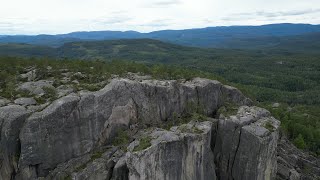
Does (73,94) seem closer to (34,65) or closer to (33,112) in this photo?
(33,112)

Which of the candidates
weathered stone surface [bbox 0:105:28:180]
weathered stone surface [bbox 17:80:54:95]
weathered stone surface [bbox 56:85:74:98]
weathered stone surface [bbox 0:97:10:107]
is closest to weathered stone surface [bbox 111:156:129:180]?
weathered stone surface [bbox 0:105:28:180]

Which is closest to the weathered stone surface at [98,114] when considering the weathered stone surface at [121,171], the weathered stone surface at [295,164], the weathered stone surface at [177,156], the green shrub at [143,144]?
the weathered stone surface at [121,171]

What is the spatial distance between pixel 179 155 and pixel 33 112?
17499 millimetres

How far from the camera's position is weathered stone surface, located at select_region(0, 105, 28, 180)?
36656mm

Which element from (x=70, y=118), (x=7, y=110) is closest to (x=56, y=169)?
(x=70, y=118)

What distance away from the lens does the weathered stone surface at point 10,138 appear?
36.7 metres

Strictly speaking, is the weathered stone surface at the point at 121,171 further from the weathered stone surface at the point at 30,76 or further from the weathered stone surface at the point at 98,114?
the weathered stone surface at the point at 30,76

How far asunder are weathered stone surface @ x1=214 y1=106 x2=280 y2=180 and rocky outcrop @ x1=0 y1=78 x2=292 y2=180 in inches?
4.8

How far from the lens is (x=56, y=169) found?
37.5m

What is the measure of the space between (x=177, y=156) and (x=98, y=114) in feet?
35.5

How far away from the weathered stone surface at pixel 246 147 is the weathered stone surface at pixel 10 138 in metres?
24.8

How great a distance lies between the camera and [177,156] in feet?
125

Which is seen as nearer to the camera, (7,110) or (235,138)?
(7,110)

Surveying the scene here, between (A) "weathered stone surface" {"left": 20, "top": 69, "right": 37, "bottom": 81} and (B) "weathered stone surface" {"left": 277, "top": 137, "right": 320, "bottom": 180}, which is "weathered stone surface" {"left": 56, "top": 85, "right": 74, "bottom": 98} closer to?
(A) "weathered stone surface" {"left": 20, "top": 69, "right": 37, "bottom": 81}
